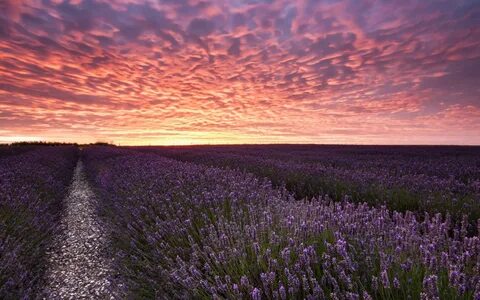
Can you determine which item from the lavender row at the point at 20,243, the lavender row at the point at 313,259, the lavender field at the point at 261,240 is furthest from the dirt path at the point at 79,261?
the lavender row at the point at 313,259

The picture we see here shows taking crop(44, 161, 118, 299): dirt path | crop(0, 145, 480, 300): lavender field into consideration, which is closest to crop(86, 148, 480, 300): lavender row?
crop(0, 145, 480, 300): lavender field

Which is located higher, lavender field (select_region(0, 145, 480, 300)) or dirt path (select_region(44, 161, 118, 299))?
lavender field (select_region(0, 145, 480, 300))

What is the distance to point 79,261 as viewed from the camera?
3902mm

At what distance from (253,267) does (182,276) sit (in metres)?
0.56

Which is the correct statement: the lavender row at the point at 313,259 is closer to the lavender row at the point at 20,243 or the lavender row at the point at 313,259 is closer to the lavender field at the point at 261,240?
the lavender field at the point at 261,240

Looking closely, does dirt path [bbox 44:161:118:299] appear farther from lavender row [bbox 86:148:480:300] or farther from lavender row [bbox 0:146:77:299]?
lavender row [bbox 86:148:480:300]

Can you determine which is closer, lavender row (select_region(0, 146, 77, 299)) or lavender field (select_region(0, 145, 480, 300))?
lavender field (select_region(0, 145, 480, 300))

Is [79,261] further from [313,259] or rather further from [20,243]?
[313,259]

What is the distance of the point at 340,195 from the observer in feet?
21.2

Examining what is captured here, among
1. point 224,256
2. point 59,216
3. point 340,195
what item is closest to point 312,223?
point 224,256

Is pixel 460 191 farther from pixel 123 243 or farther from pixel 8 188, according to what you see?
pixel 8 188

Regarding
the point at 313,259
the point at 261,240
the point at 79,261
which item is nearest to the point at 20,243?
the point at 79,261

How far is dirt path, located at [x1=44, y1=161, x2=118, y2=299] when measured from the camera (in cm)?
318

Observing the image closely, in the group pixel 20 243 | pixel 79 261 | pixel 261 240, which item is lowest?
pixel 79 261
